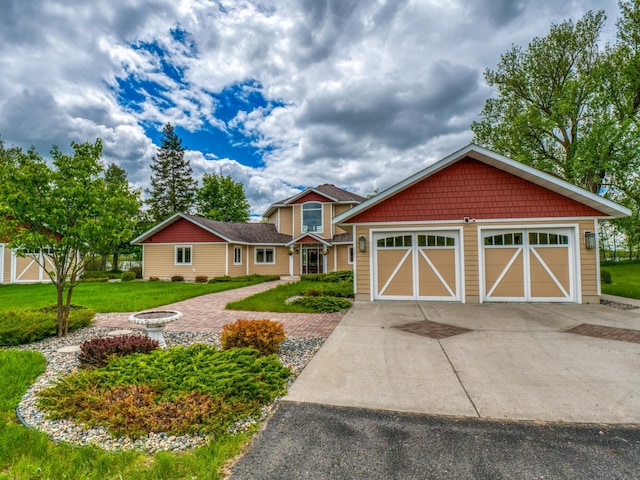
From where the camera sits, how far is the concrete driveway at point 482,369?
3.16 meters

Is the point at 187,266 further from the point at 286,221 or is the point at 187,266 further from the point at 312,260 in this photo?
the point at 312,260

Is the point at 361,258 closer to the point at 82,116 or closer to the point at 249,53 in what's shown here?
the point at 249,53

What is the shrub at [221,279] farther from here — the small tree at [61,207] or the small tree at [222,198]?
the small tree at [222,198]

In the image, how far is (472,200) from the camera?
9.40 m

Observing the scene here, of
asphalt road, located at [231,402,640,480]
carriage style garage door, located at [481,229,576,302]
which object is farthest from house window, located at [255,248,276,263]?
asphalt road, located at [231,402,640,480]

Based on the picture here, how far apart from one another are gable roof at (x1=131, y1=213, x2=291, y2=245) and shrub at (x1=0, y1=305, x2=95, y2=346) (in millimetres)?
13024

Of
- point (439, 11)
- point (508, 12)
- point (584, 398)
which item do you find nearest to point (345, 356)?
point (584, 398)

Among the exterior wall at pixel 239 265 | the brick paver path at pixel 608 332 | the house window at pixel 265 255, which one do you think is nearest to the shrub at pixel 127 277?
the exterior wall at pixel 239 265

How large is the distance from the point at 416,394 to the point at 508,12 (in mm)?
12840

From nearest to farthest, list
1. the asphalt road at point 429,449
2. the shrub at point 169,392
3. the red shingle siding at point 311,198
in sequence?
the asphalt road at point 429,449 → the shrub at point 169,392 → the red shingle siding at point 311,198

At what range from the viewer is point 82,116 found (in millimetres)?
17453

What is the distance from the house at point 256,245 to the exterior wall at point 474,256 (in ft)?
34.2

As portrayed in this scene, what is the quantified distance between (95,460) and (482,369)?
4376 mm

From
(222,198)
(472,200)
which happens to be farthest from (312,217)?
(222,198)
